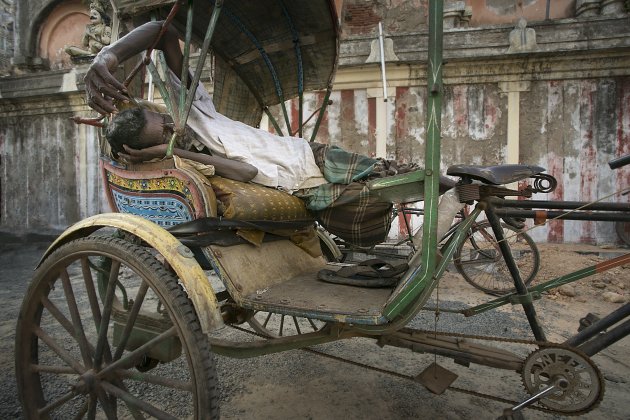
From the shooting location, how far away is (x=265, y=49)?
252cm

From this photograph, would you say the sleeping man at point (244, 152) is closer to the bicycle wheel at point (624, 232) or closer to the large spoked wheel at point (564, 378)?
the large spoked wheel at point (564, 378)

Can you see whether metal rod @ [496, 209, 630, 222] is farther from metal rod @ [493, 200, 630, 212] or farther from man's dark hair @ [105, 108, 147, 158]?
man's dark hair @ [105, 108, 147, 158]

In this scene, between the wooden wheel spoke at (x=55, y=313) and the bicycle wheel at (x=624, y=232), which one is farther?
the bicycle wheel at (x=624, y=232)

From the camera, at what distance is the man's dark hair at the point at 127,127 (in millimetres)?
1583

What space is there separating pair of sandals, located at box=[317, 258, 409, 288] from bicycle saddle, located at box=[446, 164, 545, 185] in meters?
0.48

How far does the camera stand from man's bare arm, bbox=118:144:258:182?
5.28ft

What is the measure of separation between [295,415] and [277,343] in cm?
67

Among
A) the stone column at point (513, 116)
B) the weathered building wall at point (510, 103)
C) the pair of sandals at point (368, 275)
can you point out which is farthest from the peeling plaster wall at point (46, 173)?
the stone column at point (513, 116)

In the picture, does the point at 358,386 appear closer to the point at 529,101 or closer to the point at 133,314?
the point at 133,314

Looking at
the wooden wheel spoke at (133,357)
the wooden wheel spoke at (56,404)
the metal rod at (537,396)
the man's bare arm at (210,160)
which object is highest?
the man's bare arm at (210,160)

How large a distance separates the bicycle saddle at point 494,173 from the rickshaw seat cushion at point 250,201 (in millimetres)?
785

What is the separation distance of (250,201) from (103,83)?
0.77 m

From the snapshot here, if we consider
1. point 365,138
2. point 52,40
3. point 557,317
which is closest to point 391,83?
point 365,138

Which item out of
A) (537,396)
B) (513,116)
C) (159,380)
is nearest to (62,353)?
(159,380)
